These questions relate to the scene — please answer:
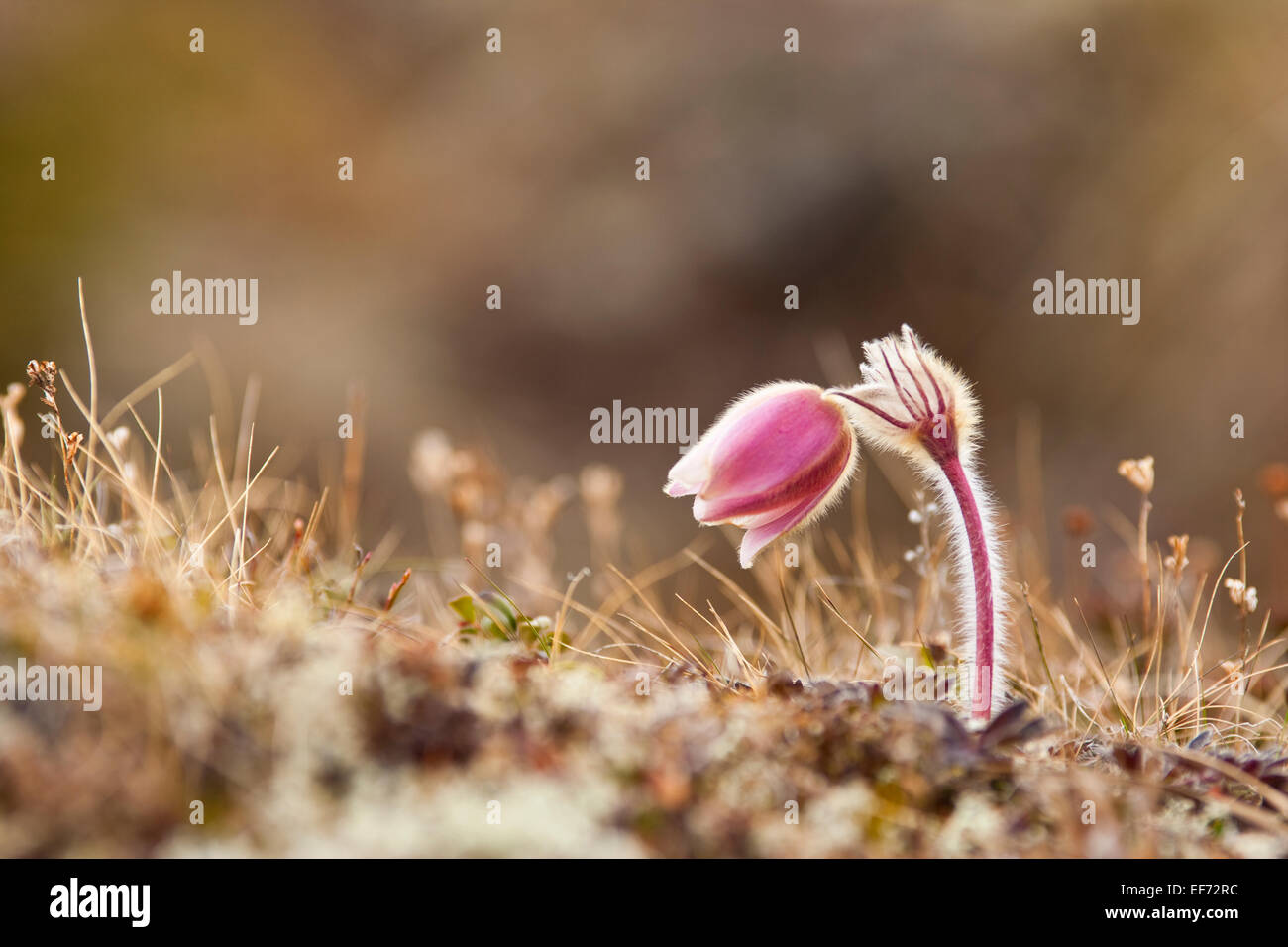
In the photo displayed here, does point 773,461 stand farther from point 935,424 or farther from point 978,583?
point 978,583

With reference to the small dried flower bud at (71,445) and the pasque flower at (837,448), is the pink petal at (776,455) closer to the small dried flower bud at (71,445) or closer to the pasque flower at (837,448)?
the pasque flower at (837,448)

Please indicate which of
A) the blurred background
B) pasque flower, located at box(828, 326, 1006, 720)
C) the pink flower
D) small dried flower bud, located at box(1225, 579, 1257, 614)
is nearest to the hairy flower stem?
pasque flower, located at box(828, 326, 1006, 720)

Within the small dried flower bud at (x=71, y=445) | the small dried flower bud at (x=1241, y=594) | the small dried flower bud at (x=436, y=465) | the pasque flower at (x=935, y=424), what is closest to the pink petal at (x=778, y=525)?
the pasque flower at (x=935, y=424)

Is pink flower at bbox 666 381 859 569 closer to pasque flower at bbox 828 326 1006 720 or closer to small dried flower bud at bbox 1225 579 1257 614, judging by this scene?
pasque flower at bbox 828 326 1006 720

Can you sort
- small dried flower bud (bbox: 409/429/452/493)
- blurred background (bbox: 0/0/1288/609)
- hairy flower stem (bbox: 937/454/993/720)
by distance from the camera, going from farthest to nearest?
blurred background (bbox: 0/0/1288/609), small dried flower bud (bbox: 409/429/452/493), hairy flower stem (bbox: 937/454/993/720)

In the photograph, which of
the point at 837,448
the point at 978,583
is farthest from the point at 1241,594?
the point at 837,448
